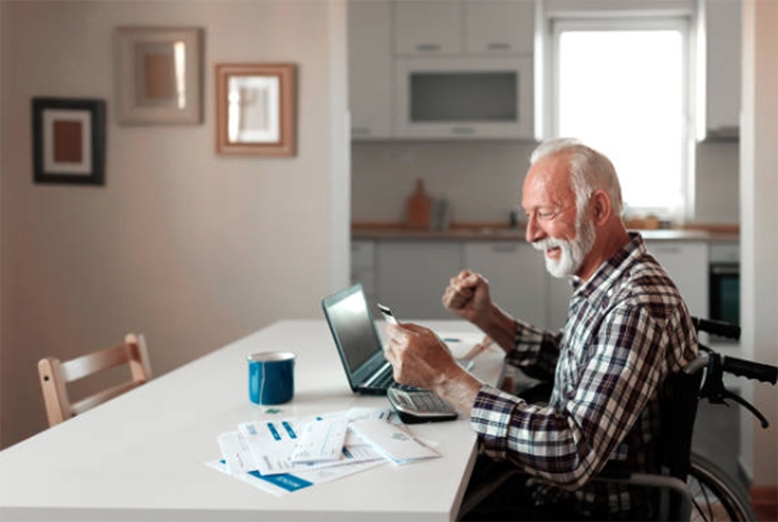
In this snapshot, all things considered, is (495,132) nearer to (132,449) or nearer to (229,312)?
(229,312)

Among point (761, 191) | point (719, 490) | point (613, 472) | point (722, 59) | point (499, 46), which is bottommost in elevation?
point (719, 490)

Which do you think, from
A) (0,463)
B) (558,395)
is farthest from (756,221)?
(0,463)

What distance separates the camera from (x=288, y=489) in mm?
1218

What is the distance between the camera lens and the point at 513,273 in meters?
5.47

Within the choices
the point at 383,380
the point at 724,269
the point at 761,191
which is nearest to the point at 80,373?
the point at 383,380

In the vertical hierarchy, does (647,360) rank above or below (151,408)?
above

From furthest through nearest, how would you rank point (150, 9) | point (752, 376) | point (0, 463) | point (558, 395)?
point (150, 9)
point (558, 395)
point (752, 376)
point (0, 463)

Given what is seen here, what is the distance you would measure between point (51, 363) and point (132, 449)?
23.1 inches

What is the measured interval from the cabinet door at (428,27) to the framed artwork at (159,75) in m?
2.26

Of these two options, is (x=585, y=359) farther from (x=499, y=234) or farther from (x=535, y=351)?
(x=499, y=234)

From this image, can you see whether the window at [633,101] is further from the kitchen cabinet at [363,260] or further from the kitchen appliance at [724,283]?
the kitchen cabinet at [363,260]

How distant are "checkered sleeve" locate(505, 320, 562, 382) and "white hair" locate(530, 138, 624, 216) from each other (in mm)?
542

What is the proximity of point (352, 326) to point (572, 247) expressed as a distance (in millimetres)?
546

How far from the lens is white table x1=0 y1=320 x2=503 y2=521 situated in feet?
3.79
